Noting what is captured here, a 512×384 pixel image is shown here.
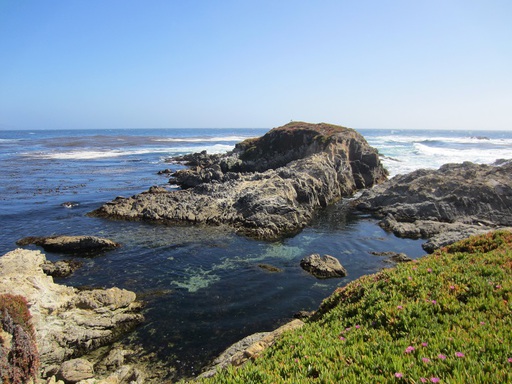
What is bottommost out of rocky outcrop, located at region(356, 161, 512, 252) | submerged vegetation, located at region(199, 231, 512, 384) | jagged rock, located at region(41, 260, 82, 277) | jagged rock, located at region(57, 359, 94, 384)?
jagged rock, located at region(57, 359, 94, 384)

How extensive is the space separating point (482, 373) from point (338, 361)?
2.59 m

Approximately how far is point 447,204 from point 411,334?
31335 millimetres

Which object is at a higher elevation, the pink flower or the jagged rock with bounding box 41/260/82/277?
the pink flower

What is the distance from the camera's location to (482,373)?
5488 mm

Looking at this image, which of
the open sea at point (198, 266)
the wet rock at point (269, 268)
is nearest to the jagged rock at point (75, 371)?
the open sea at point (198, 266)

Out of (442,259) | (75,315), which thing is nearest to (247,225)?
(75,315)

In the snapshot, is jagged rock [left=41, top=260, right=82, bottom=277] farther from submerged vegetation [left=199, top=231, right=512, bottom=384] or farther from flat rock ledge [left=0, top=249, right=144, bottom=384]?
submerged vegetation [left=199, top=231, right=512, bottom=384]

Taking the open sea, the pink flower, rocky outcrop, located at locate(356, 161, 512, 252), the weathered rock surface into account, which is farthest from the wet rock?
the pink flower

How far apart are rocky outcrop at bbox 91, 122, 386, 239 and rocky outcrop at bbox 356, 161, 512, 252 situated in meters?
7.48

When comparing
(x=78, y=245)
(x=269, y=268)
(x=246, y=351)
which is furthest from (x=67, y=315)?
(x=269, y=268)

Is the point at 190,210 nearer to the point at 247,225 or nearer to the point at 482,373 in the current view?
the point at 247,225

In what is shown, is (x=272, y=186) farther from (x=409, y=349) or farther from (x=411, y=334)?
(x=409, y=349)

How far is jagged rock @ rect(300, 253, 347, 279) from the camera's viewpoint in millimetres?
21141

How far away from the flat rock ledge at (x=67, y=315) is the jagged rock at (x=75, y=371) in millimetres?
33
